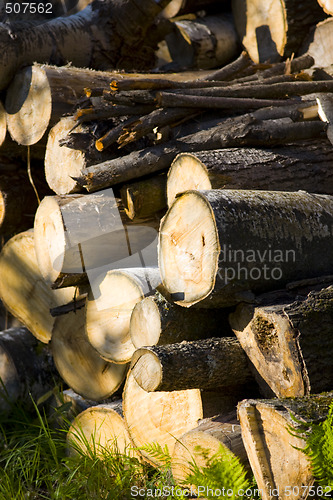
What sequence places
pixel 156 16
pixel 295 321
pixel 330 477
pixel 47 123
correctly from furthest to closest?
1. pixel 156 16
2. pixel 47 123
3. pixel 295 321
4. pixel 330 477

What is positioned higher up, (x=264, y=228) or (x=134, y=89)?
(x=134, y=89)

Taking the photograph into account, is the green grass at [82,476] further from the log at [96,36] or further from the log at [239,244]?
the log at [96,36]

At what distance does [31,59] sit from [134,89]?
1105 mm

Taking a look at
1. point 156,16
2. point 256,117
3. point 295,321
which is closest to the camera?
point 295,321

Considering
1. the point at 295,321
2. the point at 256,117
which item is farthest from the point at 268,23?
the point at 295,321

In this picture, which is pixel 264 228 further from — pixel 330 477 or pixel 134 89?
pixel 134 89

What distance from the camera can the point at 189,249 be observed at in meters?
2.46

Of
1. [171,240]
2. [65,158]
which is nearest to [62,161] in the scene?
[65,158]

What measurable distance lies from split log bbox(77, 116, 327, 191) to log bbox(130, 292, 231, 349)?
708mm

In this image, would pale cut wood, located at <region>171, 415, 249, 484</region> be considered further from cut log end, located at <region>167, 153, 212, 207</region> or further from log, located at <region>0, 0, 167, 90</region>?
log, located at <region>0, 0, 167, 90</region>

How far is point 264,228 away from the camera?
92.4 inches

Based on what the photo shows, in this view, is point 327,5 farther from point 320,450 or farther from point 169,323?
point 320,450

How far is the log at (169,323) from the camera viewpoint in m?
2.56

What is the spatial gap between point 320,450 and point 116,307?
1425 millimetres
